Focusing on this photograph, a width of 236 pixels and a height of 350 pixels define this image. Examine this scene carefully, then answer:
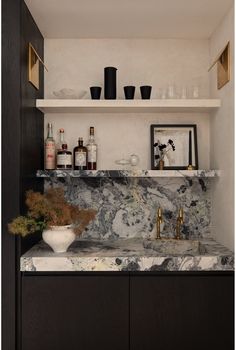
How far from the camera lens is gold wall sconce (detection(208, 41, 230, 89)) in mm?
2518

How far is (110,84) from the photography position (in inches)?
110

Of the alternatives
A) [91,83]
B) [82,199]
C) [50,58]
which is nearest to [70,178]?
[82,199]

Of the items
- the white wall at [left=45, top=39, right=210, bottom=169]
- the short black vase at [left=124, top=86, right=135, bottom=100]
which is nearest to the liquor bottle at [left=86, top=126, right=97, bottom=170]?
the white wall at [left=45, top=39, right=210, bottom=169]

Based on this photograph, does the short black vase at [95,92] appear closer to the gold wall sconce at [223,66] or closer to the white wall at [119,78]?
the white wall at [119,78]

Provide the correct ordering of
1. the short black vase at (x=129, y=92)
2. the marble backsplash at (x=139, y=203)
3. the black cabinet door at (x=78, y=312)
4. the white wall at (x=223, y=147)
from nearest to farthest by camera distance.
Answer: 1. the black cabinet door at (x=78, y=312)
2. the white wall at (x=223, y=147)
3. the short black vase at (x=129, y=92)
4. the marble backsplash at (x=139, y=203)

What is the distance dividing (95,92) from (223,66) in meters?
0.89

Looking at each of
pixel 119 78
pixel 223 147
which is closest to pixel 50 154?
pixel 119 78

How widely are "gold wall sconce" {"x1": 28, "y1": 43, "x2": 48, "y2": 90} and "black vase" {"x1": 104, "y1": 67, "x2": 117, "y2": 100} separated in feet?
1.54

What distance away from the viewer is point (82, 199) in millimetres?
3012

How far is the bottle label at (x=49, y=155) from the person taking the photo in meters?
2.86

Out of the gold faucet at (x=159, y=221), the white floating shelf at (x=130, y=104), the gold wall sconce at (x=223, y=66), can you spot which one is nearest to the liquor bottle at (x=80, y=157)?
the white floating shelf at (x=130, y=104)

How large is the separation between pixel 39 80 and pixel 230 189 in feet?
5.05

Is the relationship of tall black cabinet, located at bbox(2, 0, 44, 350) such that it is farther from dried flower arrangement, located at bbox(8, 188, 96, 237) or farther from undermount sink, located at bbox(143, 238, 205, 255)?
undermount sink, located at bbox(143, 238, 205, 255)

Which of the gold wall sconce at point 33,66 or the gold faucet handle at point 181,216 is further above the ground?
the gold wall sconce at point 33,66
